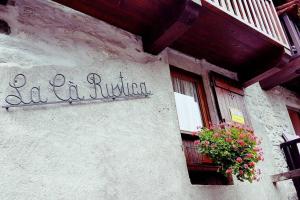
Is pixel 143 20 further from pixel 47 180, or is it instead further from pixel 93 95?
pixel 47 180

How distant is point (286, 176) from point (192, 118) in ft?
5.57

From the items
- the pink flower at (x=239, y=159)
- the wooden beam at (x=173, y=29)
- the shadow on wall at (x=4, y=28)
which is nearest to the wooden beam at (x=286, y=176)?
the pink flower at (x=239, y=159)

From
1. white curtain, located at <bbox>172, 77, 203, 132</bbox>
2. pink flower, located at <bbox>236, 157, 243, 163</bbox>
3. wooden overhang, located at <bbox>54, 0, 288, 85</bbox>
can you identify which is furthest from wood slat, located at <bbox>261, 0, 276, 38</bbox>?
pink flower, located at <bbox>236, 157, 243, 163</bbox>

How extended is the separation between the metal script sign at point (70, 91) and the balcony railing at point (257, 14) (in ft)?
5.21

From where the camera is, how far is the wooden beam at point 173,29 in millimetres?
4035

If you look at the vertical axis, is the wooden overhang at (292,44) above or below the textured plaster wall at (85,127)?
above

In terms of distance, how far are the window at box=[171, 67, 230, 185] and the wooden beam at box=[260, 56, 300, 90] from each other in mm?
1871

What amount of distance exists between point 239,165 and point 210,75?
5.65ft

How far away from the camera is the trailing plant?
411 centimetres

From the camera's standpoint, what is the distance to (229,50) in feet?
17.6

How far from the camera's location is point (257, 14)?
5391 millimetres

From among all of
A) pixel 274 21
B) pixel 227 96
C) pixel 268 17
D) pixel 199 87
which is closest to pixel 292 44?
pixel 274 21

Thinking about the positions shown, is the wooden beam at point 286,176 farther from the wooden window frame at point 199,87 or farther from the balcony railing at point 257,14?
the balcony railing at point 257,14

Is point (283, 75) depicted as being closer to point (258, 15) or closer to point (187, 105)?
point (258, 15)
